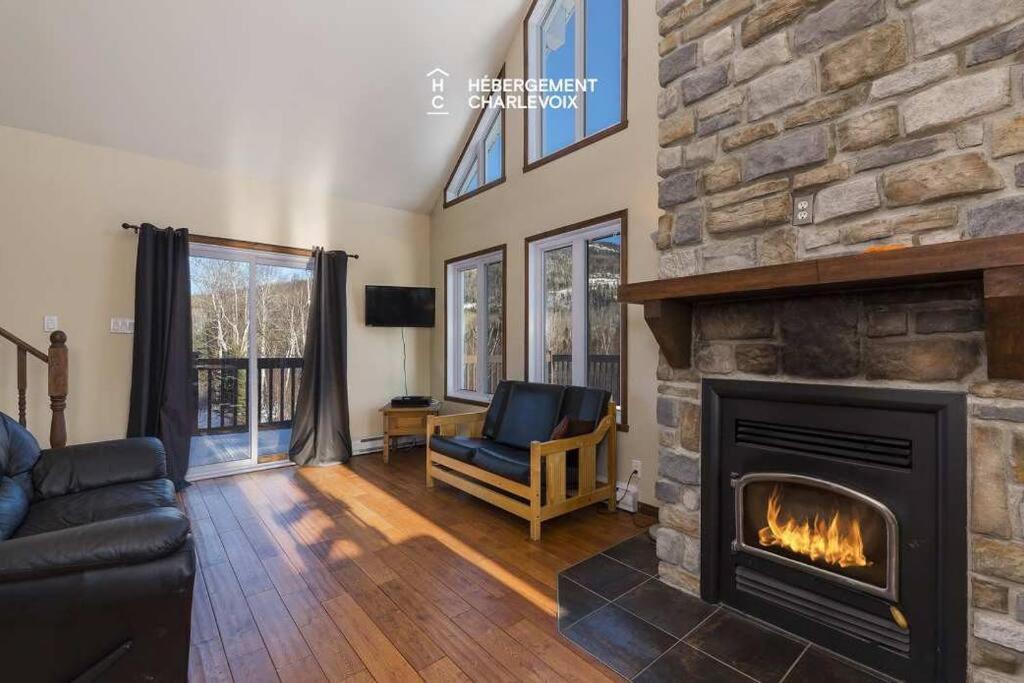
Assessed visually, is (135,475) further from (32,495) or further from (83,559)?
(83,559)

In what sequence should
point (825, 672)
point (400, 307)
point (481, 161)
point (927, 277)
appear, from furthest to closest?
point (400, 307)
point (481, 161)
point (825, 672)
point (927, 277)

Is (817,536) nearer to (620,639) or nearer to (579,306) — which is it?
(620,639)

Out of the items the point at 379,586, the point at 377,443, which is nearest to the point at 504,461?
the point at 379,586

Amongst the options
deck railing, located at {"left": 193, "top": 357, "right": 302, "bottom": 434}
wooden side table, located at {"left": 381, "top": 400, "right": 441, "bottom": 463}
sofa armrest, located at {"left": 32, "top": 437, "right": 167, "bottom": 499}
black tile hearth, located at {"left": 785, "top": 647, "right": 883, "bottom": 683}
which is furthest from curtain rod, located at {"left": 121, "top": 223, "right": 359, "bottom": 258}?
black tile hearth, located at {"left": 785, "top": 647, "right": 883, "bottom": 683}

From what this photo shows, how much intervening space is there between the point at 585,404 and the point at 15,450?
314 cm

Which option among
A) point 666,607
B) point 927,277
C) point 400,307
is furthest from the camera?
point 400,307

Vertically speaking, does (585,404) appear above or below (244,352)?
below

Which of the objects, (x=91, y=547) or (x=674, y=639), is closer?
(x=91, y=547)

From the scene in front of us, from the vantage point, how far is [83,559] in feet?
4.11

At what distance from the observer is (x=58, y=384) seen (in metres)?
3.15

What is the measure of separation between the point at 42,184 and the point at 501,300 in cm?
364

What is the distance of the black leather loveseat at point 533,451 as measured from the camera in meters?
2.82

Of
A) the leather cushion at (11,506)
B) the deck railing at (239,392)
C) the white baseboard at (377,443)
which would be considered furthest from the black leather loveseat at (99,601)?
the white baseboard at (377,443)

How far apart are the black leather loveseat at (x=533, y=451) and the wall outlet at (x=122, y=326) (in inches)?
100
